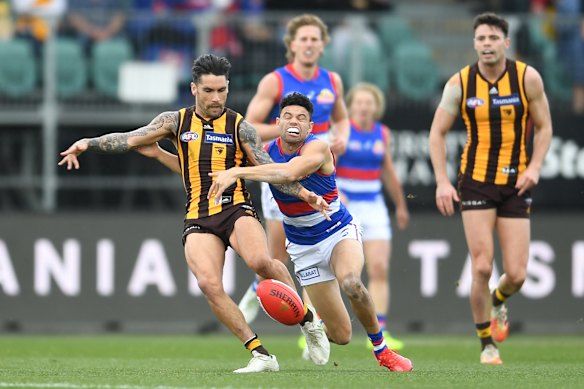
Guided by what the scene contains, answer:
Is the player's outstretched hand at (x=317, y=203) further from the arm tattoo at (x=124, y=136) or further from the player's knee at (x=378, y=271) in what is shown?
the player's knee at (x=378, y=271)

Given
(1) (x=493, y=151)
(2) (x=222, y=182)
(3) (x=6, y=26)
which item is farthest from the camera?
(3) (x=6, y=26)

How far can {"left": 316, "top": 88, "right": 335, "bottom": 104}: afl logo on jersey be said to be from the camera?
462 inches

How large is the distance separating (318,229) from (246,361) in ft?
6.17

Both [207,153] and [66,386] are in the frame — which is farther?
[207,153]

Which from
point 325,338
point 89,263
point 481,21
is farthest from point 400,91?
point 325,338

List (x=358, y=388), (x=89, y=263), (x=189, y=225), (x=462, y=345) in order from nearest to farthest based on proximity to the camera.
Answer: (x=358, y=388)
(x=189, y=225)
(x=462, y=345)
(x=89, y=263)

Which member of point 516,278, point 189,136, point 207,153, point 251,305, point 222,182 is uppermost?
point 189,136

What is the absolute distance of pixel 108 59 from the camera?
1653 centimetres

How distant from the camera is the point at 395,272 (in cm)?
1598

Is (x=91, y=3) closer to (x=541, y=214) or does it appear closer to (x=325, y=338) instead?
(x=541, y=214)

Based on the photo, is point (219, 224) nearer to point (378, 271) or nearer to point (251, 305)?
point (251, 305)

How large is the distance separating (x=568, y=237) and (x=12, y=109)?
672cm

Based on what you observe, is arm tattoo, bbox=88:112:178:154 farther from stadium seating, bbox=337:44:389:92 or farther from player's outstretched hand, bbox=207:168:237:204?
stadium seating, bbox=337:44:389:92

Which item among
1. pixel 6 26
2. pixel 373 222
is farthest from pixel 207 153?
pixel 6 26
